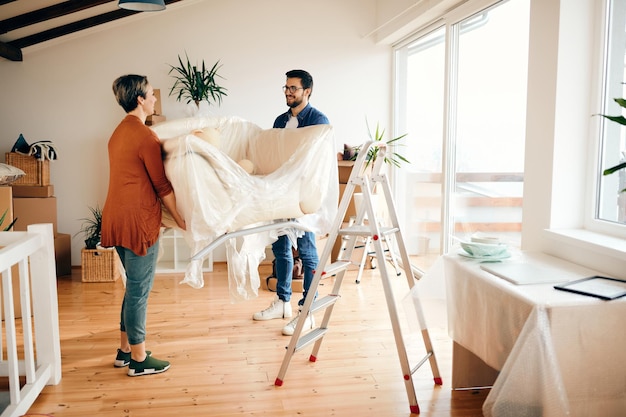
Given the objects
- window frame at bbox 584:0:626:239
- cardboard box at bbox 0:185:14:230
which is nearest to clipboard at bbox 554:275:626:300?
window frame at bbox 584:0:626:239

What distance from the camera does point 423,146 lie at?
5.35 m

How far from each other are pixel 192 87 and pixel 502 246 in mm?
3630

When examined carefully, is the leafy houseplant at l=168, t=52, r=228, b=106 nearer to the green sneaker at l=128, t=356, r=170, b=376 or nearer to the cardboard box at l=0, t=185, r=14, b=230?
the cardboard box at l=0, t=185, r=14, b=230

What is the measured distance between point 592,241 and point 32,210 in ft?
15.0

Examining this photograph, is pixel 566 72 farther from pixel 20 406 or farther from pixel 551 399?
pixel 20 406

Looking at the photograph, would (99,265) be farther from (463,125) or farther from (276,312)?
(463,125)

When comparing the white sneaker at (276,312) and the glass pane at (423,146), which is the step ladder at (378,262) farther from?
the glass pane at (423,146)

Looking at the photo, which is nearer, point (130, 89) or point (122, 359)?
point (130, 89)

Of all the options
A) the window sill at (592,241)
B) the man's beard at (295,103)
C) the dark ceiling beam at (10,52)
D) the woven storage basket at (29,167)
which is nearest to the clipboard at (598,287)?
the window sill at (592,241)

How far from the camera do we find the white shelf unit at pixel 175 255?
5.52 m

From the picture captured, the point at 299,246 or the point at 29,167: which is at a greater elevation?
the point at 29,167

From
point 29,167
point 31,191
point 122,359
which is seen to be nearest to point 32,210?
point 31,191

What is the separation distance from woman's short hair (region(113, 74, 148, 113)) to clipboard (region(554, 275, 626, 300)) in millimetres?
2037

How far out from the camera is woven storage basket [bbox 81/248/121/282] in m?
5.15
